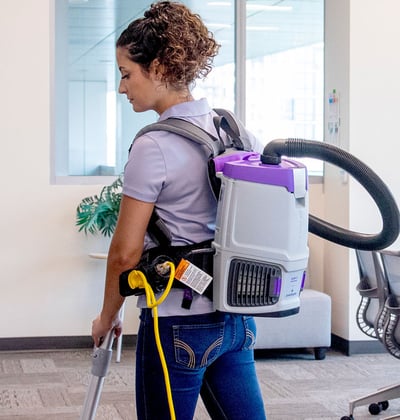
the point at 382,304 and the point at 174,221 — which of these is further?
the point at 382,304

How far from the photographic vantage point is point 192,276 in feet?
4.67

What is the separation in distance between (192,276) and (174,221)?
0.11m

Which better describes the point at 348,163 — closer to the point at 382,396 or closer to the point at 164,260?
the point at 164,260

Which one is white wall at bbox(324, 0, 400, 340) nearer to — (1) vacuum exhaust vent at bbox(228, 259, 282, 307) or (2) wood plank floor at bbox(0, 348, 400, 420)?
(2) wood plank floor at bbox(0, 348, 400, 420)

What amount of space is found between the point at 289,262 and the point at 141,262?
0.25 m

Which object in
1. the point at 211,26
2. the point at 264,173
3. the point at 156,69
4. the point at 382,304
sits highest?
the point at 211,26

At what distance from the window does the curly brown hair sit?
11.9ft

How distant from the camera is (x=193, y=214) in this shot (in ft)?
4.88

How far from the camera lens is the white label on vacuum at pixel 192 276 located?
1423mm

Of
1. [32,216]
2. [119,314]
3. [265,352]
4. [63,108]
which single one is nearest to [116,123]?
[63,108]

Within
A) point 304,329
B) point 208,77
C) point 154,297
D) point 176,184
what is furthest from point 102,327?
point 208,77

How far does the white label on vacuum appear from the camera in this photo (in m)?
1.42

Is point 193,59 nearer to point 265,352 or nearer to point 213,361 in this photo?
point 213,361

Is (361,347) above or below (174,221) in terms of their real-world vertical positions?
below
